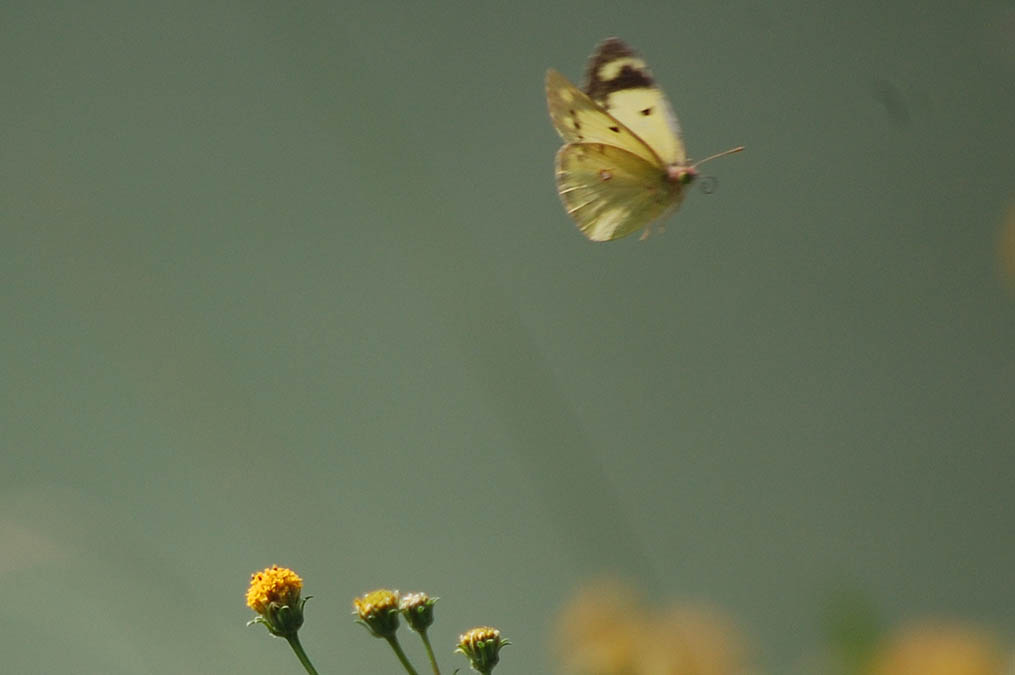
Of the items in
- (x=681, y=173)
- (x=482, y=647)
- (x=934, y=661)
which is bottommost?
(x=934, y=661)

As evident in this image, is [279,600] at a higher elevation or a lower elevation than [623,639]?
higher

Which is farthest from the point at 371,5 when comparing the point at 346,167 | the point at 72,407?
the point at 72,407

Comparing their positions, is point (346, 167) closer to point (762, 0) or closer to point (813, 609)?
point (762, 0)

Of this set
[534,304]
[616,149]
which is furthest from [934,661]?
[534,304]

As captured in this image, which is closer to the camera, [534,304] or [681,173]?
[681,173]

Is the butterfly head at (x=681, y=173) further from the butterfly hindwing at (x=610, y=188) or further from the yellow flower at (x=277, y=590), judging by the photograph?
the yellow flower at (x=277, y=590)

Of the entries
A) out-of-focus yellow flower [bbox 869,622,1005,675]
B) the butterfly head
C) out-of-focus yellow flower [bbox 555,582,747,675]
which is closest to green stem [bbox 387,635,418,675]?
out-of-focus yellow flower [bbox 555,582,747,675]

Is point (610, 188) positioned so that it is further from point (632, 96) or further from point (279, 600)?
point (279, 600)
